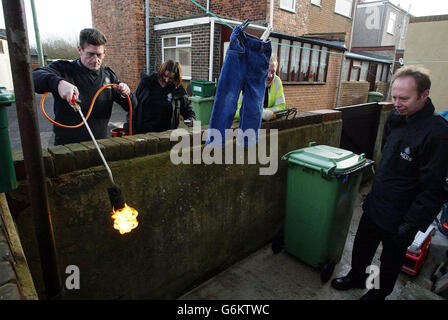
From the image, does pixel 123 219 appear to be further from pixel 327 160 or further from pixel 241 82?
pixel 327 160

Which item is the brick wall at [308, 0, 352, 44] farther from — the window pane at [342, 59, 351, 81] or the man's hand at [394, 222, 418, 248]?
the man's hand at [394, 222, 418, 248]

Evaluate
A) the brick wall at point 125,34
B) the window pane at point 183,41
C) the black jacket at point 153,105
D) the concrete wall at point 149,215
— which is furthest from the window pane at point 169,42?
the concrete wall at point 149,215

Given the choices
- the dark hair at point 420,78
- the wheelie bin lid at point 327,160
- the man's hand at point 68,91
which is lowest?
the wheelie bin lid at point 327,160

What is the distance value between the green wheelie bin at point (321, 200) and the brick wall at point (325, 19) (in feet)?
46.6

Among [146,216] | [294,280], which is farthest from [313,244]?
[146,216]

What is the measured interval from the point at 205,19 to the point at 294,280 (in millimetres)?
7676

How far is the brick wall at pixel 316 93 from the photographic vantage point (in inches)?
379

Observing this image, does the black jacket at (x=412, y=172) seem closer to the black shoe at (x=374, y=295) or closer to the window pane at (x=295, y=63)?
the black shoe at (x=374, y=295)

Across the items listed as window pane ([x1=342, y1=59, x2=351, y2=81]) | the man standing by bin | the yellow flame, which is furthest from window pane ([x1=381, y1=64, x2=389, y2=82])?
the yellow flame

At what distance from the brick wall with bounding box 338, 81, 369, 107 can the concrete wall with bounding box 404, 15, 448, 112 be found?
6061 mm

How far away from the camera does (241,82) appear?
7.59 feet

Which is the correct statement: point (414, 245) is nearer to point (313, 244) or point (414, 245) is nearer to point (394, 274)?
point (394, 274)

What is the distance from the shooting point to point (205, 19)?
808 centimetres

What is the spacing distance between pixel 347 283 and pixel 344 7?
18.6m
